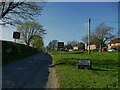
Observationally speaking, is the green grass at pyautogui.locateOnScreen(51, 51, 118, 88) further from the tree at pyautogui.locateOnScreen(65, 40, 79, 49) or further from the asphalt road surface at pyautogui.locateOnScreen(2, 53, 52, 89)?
the tree at pyautogui.locateOnScreen(65, 40, 79, 49)

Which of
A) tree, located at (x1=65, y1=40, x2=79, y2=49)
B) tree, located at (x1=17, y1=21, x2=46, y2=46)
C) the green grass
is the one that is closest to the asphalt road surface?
the green grass

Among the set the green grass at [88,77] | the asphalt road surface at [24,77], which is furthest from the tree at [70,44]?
the asphalt road surface at [24,77]

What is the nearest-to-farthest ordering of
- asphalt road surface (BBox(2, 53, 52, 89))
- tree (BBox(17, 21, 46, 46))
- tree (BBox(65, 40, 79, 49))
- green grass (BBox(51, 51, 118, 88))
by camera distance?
green grass (BBox(51, 51, 118, 88))
asphalt road surface (BBox(2, 53, 52, 89))
tree (BBox(17, 21, 46, 46))
tree (BBox(65, 40, 79, 49))

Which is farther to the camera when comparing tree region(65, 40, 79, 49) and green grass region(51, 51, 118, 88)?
tree region(65, 40, 79, 49)

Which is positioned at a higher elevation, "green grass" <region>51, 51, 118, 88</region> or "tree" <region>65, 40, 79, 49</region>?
"tree" <region>65, 40, 79, 49</region>

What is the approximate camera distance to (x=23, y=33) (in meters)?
92.8

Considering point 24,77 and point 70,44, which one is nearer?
point 24,77

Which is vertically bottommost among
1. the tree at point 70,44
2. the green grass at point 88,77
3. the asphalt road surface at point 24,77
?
the asphalt road surface at point 24,77

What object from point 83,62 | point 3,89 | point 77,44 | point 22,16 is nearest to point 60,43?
point 22,16

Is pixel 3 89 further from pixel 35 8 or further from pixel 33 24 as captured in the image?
pixel 33 24

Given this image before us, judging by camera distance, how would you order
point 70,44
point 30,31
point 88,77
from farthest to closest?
point 70,44
point 30,31
point 88,77

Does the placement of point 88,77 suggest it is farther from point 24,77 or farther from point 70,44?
point 70,44

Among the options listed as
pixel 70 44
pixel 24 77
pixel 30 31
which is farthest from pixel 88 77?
pixel 70 44

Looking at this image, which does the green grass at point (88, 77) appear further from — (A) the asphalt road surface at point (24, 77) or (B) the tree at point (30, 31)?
(B) the tree at point (30, 31)
